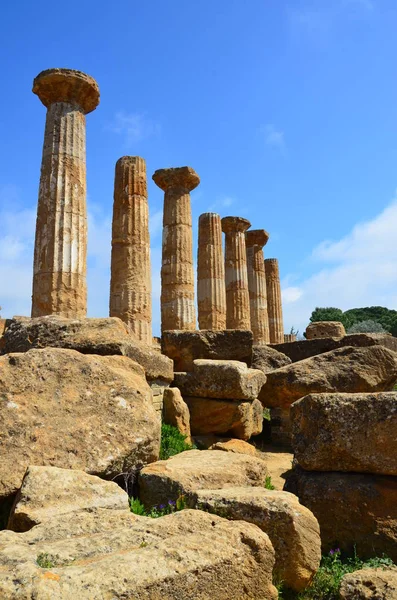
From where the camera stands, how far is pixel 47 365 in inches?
198

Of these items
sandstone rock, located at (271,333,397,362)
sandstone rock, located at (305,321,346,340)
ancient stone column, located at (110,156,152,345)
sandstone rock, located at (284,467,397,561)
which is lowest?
sandstone rock, located at (284,467,397,561)

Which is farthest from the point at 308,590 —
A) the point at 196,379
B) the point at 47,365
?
the point at 196,379

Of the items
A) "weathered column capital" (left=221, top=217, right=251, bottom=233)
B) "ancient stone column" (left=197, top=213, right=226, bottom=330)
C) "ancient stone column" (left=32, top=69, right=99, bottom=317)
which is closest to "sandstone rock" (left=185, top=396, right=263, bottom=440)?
"ancient stone column" (left=32, top=69, right=99, bottom=317)

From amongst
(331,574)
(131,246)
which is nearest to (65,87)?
Result: (131,246)

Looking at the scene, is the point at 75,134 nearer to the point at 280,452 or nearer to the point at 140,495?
the point at 280,452

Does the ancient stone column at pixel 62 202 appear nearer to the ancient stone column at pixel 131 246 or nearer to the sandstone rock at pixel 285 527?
the ancient stone column at pixel 131 246

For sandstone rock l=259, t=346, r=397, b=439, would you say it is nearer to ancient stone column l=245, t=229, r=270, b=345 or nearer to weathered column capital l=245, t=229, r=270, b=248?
ancient stone column l=245, t=229, r=270, b=345

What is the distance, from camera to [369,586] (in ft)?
11.3

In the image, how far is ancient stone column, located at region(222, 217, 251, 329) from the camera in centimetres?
2327

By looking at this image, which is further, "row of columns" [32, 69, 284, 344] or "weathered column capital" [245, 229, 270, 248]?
"weathered column capital" [245, 229, 270, 248]

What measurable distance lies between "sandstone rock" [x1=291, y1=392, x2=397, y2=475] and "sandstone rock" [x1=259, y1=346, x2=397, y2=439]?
137 inches

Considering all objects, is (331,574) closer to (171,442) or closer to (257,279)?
(171,442)

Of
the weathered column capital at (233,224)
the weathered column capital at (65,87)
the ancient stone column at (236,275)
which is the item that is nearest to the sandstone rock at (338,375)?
the weathered column capital at (65,87)

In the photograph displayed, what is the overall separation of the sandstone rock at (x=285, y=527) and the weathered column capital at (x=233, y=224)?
20.8 meters
